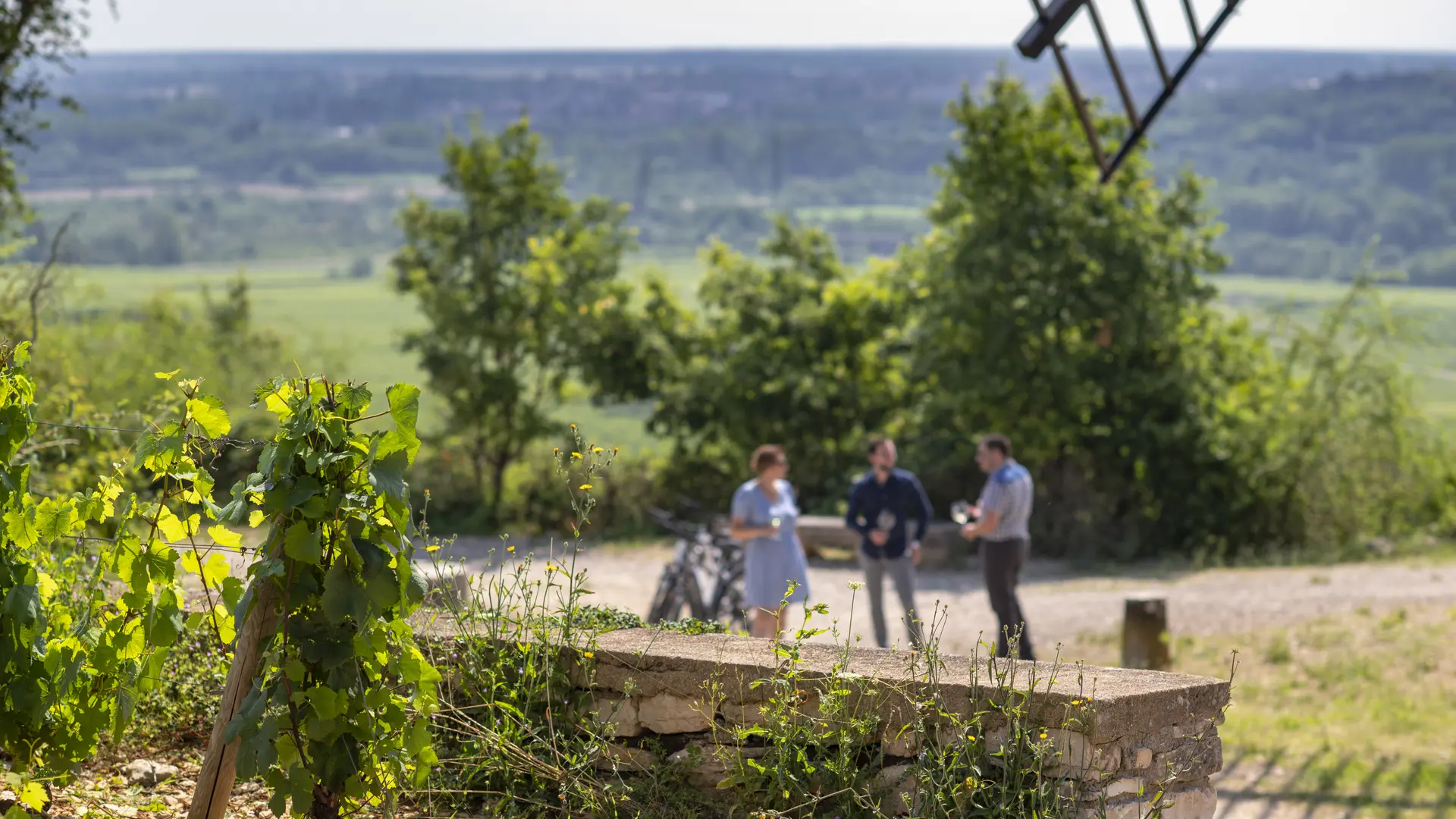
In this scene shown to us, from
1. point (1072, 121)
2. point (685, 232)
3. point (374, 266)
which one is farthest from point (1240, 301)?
point (374, 266)

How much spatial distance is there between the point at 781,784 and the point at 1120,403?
1265 centimetres

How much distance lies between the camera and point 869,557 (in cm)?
873

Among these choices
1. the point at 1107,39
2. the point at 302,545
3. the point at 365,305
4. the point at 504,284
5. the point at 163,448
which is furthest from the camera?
the point at 365,305

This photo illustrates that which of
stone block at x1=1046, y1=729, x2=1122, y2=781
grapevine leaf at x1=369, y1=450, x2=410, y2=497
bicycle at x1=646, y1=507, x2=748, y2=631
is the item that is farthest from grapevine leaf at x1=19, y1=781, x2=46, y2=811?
bicycle at x1=646, y1=507, x2=748, y2=631

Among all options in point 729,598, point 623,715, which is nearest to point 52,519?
point 623,715

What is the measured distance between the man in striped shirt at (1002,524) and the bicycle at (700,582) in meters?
1.66

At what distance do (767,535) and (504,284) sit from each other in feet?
31.3

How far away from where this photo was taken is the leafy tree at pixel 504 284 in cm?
1645

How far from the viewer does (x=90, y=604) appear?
343 cm

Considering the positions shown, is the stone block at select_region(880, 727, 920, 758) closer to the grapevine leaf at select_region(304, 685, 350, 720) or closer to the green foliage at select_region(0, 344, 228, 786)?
the grapevine leaf at select_region(304, 685, 350, 720)

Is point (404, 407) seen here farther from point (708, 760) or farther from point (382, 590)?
point (708, 760)

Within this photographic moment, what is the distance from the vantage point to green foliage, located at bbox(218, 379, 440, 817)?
310cm

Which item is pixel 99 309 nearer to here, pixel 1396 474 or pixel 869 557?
pixel 869 557

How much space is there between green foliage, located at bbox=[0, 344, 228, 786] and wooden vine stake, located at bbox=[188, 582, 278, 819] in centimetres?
23
